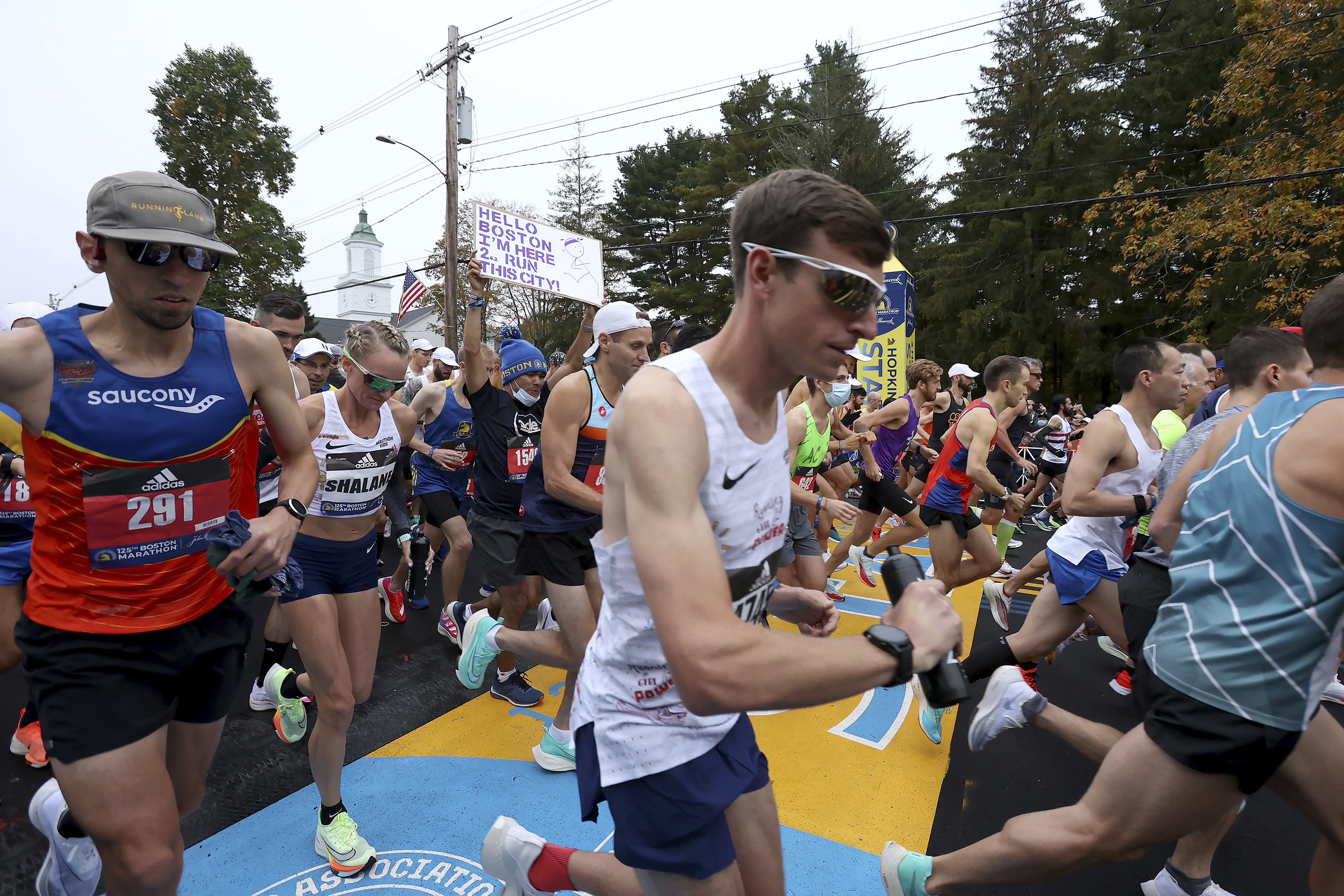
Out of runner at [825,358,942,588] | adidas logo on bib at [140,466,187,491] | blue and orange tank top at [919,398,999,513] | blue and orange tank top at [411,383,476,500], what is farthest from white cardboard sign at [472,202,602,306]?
adidas logo on bib at [140,466,187,491]

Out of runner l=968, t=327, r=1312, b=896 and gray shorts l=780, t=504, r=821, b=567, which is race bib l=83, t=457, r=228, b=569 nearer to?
runner l=968, t=327, r=1312, b=896

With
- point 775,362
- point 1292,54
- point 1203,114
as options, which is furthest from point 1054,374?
point 775,362

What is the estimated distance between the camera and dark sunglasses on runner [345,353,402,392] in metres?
3.30

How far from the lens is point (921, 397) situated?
8773mm

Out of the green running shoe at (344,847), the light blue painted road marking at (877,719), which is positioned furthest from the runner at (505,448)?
the light blue painted road marking at (877,719)

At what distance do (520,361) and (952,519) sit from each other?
375 centimetres

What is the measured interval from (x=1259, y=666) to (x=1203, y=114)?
2801 cm

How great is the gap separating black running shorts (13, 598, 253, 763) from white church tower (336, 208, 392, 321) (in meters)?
88.7

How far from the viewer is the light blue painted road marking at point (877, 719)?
13.4ft

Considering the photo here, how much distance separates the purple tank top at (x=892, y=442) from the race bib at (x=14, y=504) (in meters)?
7.07

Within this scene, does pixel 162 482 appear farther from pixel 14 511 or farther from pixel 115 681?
pixel 14 511

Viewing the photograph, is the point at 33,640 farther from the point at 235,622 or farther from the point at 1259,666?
the point at 1259,666

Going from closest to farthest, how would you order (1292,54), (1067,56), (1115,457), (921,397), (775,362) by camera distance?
(775,362)
(1115,457)
(921,397)
(1292,54)
(1067,56)

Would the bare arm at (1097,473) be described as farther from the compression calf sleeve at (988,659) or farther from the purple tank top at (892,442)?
the purple tank top at (892,442)
